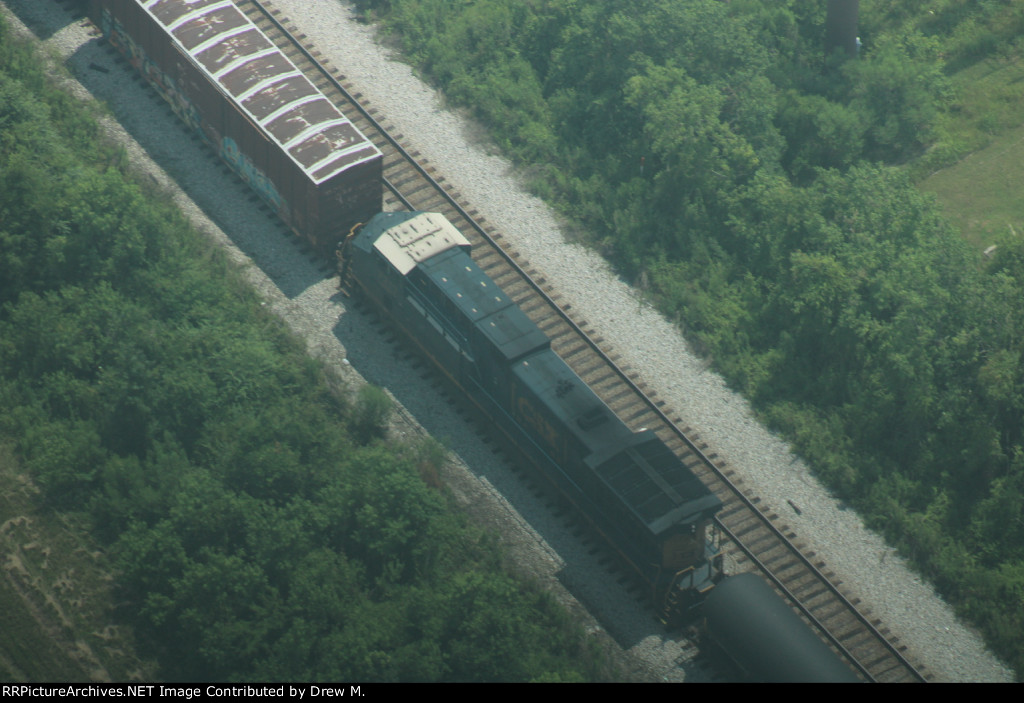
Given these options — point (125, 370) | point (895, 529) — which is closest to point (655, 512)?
point (895, 529)

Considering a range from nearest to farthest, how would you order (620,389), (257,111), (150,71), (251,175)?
(620,389) < (257,111) < (251,175) < (150,71)

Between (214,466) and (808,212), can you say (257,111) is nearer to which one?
(214,466)

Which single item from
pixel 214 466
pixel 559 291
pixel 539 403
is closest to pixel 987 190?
pixel 559 291

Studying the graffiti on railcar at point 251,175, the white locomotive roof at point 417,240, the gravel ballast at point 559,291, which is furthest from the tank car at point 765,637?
the graffiti on railcar at point 251,175

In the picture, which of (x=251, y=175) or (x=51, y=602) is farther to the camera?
(x=251, y=175)

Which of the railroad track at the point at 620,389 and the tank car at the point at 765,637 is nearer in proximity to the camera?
the tank car at the point at 765,637

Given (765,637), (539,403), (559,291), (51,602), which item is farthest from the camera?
(559,291)

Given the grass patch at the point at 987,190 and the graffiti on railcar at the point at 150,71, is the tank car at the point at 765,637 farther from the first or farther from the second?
→ the graffiti on railcar at the point at 150,71
